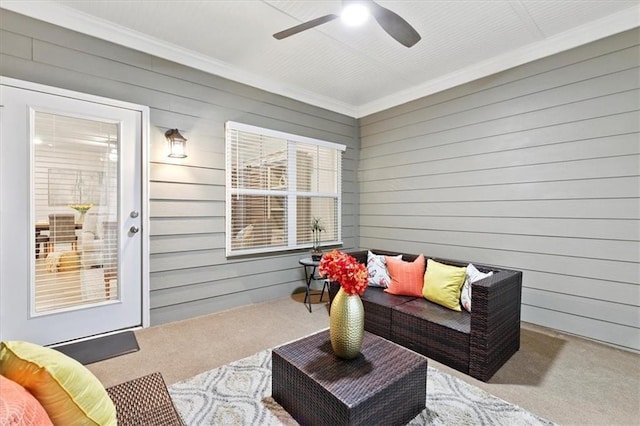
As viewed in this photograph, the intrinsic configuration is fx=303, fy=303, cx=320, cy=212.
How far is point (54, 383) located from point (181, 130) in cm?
273

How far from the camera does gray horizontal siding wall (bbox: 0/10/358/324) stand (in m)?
A: 2.47

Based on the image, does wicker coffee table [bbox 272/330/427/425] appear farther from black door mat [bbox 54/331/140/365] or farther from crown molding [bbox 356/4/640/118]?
crown molding [bbox 356/4/640/118]

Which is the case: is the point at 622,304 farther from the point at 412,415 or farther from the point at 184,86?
the point at 184,86

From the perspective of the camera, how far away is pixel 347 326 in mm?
1671

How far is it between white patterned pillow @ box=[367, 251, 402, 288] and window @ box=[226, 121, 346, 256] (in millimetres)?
1202

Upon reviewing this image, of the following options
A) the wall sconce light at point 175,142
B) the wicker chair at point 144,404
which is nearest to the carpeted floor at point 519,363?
the wicker chair at point 144,404

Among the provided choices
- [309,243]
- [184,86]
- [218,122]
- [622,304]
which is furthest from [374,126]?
[622,304]

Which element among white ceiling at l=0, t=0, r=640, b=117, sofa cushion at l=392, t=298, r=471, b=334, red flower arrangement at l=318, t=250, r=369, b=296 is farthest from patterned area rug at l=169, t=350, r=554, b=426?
white ceiling at l=0, t=0, r=640, b=117

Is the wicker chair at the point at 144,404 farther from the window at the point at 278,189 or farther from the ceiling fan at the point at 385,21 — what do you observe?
the ceiling fan at the point at 385,21

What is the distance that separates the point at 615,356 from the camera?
2416 millimetres

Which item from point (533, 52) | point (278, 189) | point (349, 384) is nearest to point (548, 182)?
point (533, 52)

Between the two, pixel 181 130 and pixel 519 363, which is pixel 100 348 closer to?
pixel 181 130

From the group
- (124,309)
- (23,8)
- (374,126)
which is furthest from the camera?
(374,126)

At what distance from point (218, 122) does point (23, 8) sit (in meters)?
1.66
